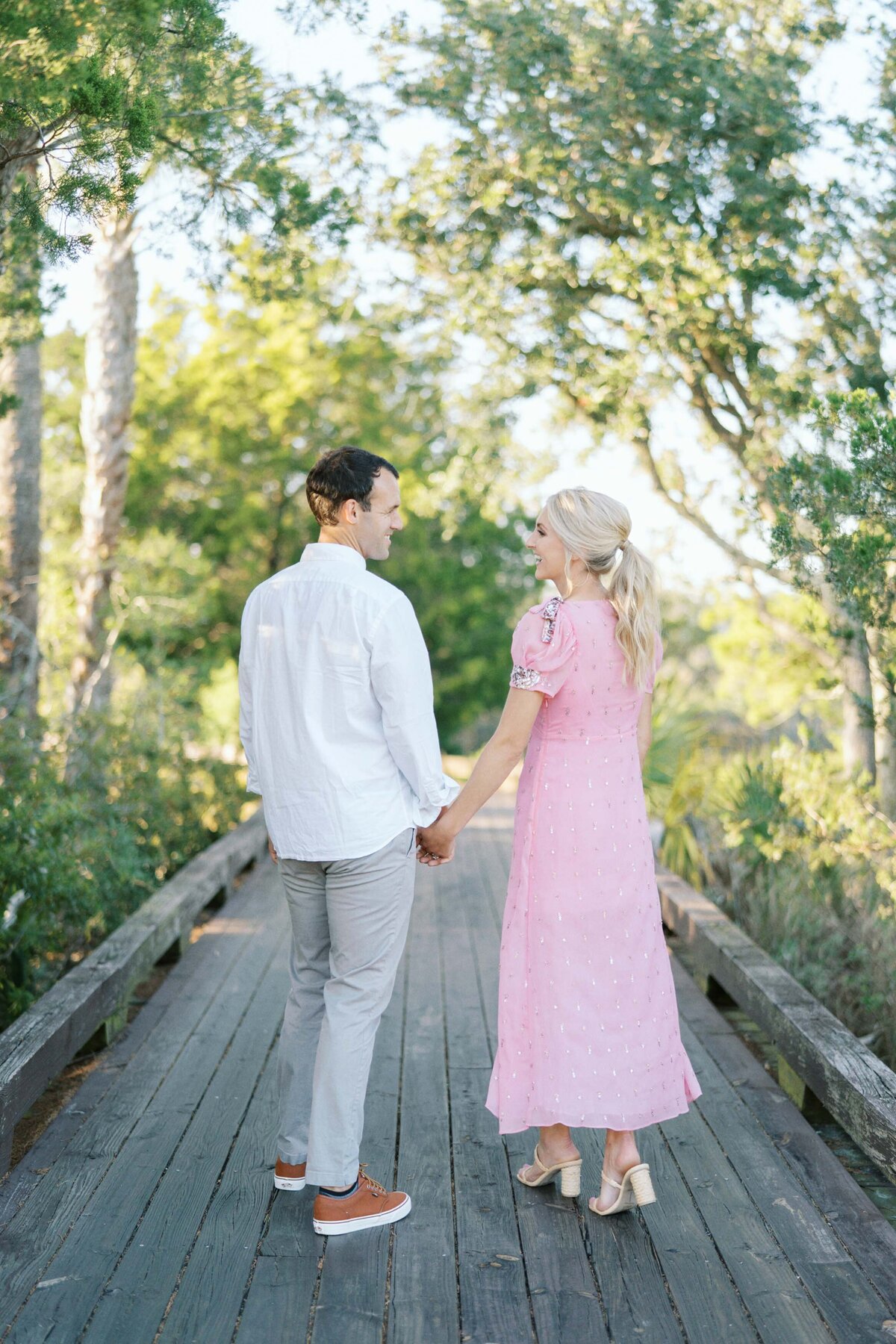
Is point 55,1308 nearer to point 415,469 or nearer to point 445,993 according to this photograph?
point 445,993

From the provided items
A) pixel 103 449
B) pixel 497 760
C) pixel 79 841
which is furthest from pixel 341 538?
pixel 103 449

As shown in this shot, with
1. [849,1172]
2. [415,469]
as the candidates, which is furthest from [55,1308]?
[415,469]

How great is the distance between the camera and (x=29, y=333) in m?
5.42

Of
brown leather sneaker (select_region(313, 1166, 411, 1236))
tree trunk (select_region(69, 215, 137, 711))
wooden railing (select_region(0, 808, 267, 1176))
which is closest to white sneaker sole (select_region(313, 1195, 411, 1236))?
brown leather sneaker (select_region(313, 1166, 411, 1236))

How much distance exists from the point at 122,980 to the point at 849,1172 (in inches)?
96.3

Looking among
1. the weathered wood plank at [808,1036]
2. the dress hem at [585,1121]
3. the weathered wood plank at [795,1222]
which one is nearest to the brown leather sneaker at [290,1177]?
the dress hem at [585,1121]

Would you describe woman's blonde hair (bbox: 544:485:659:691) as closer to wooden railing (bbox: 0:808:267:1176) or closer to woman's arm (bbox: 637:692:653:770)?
woman's arm (bbox: 637:692:653:770)

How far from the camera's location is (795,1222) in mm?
2943

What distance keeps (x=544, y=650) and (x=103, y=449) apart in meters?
5.92

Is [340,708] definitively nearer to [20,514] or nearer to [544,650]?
[544,650]

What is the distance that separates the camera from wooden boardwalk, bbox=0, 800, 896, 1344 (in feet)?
8.14

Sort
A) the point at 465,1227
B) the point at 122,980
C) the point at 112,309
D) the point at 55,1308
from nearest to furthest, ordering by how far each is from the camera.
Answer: the point at 55,1308, the point at 465,1227, the point at 122,980, the point at 112,309

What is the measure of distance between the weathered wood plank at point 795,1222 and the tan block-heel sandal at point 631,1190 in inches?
11.9

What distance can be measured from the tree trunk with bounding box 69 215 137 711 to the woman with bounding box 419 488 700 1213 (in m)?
5.32
